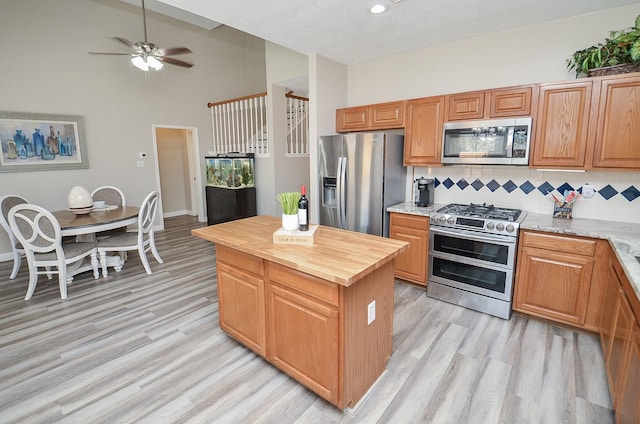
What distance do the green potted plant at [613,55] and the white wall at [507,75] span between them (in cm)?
21

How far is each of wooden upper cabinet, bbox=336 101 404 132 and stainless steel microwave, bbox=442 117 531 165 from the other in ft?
2.02

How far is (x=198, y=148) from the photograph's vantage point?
6.67m

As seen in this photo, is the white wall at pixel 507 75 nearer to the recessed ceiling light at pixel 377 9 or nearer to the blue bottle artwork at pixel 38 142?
the recessed ceiling light at pixel 377 9

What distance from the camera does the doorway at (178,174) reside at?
7148mm

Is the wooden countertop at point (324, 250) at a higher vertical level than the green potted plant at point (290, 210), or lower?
lower

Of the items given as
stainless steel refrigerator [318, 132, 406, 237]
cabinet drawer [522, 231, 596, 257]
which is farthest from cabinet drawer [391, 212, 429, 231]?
cabinet drawer [522, 231, 596, 257]

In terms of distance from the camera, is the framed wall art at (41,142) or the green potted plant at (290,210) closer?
the green potted plant at (290,210)

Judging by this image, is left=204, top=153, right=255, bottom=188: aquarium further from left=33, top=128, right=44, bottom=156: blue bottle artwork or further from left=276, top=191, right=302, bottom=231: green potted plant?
left=276, top=191, right=302, bottom=231: green potted plant

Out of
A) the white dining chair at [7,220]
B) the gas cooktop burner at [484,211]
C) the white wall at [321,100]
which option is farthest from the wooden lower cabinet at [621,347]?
the white dining chair at [7,220]

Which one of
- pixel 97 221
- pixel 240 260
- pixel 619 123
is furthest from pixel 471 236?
pixel 97 221

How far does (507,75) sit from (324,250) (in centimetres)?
276

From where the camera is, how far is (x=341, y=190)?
3701mm

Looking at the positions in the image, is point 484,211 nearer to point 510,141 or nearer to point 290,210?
point 510,141

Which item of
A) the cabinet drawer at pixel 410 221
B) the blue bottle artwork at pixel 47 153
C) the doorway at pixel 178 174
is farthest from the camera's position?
the doorway at pixel 178 174
